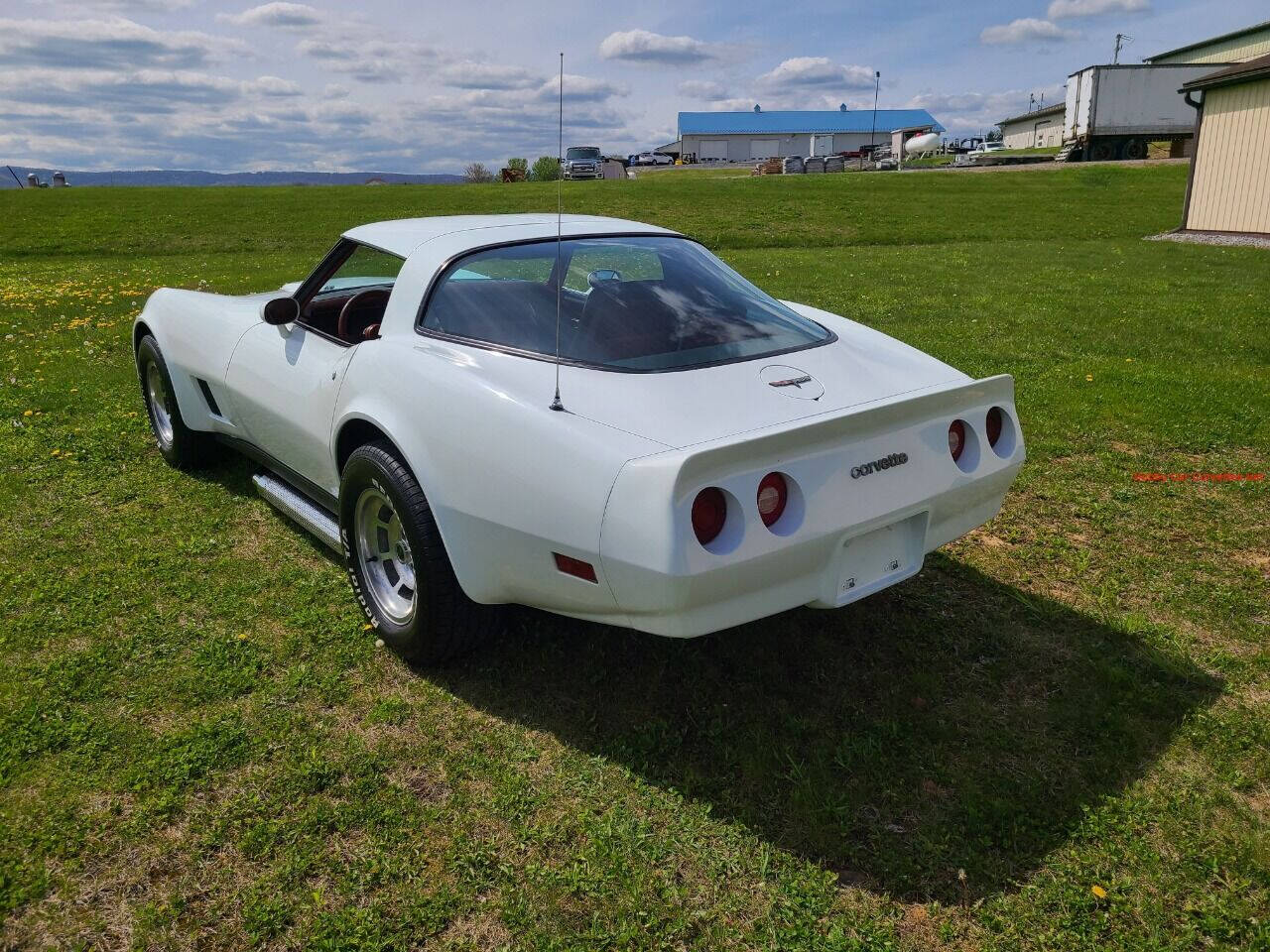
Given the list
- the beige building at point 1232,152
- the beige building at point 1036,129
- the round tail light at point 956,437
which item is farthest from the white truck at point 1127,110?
the round tail light at point 956,437

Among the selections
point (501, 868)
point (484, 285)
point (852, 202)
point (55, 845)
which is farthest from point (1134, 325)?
point (852, 202)

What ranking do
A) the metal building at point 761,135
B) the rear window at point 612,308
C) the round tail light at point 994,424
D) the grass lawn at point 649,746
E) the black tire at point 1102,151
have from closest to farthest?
the grass lawn at point 649,746, the rear window at point 612,308, the round tail light at point 994,424, the black tire at point 1102,151, the metal building at point 761,135

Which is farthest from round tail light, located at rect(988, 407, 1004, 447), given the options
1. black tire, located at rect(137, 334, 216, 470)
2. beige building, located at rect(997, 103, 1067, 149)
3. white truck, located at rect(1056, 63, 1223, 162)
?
beige building, located at rect(997, 103, 1067, 149)

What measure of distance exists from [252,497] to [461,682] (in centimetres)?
223

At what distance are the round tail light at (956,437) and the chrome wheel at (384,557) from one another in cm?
183

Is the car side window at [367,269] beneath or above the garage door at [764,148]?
beneath

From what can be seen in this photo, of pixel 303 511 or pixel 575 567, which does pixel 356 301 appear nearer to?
pixel 303 511

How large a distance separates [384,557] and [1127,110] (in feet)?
139

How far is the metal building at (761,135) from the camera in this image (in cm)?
7606

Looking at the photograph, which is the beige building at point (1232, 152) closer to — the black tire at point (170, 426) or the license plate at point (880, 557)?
the license plate at point (880, 557)

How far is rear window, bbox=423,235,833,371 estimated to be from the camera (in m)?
2.86

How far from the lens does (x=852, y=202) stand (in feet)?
77.2

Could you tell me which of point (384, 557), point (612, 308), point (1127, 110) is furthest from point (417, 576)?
point (1127, 110)

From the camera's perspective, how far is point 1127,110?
121 ft
